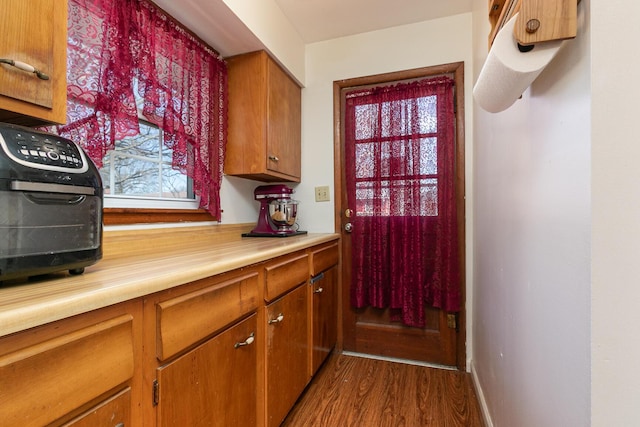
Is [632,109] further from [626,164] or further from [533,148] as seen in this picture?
[533,148]

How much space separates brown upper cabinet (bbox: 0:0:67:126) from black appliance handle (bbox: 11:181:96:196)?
22 cm

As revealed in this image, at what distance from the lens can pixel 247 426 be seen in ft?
3.58

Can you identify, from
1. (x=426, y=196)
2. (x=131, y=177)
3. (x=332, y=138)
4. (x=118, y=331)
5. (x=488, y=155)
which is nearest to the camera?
(x=118, y=331)

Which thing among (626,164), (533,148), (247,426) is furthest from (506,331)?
(247,426)

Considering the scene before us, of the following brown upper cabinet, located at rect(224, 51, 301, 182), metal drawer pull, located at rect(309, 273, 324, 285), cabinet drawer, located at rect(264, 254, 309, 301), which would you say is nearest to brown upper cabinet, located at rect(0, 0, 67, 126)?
cabinet drawer, located at rect(264, 254, 309, 301)

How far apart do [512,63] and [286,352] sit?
4.47ft

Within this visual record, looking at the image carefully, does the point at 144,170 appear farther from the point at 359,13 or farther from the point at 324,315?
the point at 359,13

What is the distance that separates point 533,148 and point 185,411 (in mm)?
1225

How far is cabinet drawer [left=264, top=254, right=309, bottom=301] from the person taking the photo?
124 centimetres

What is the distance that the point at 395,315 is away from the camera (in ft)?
6.88

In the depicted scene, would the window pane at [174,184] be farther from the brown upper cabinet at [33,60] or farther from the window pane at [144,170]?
the brown upper cabinet at [33,60]

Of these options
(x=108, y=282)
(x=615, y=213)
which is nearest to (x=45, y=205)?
(x=108, y=282)

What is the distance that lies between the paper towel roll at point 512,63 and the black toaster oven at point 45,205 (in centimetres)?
103

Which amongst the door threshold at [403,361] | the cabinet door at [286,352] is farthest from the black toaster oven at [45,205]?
the door threshold at [403,361]
